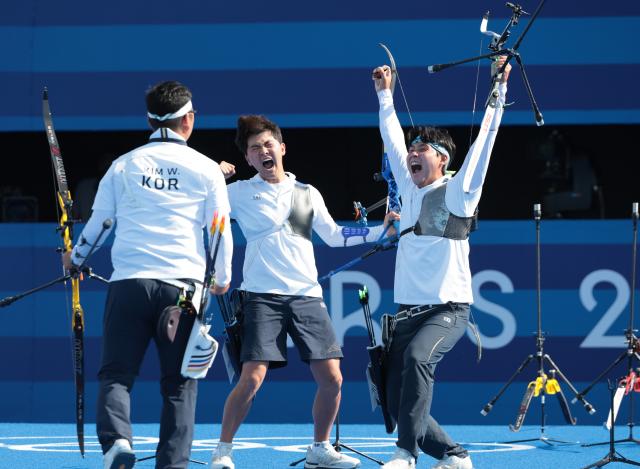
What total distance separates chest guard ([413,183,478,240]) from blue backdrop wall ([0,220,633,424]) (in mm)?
2964

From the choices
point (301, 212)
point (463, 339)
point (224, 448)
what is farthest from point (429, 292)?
point (463, 339)

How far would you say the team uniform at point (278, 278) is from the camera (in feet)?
19.2

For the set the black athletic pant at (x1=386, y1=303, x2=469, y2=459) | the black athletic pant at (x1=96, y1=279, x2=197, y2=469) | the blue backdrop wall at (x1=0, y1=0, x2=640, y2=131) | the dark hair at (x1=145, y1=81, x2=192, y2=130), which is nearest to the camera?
the black athletic pant at (x1=96, y1=279, x2=197, y2=469)

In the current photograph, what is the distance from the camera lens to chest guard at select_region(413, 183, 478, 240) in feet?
18.1

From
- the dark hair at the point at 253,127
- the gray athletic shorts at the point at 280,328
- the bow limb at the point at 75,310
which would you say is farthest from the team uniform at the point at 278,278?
the bow limb at the point at 75,310

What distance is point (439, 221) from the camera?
5.52 meters

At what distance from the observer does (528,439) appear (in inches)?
303

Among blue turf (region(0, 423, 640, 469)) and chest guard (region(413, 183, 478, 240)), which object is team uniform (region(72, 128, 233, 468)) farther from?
blue turf (region(0, 423, 640, 469))

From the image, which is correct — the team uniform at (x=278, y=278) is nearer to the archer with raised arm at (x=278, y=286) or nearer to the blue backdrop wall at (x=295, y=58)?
the archer with raised arm at (x=278, y=286)

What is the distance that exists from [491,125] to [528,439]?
312 cm

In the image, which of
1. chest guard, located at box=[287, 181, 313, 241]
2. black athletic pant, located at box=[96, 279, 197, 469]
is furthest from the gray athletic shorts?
black athletic pant, located at box=[96, 279, 197, 469]

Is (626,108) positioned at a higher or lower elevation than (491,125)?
higher

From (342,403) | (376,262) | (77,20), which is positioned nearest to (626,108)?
(376,262)

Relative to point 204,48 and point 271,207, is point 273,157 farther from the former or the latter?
point 204,48
